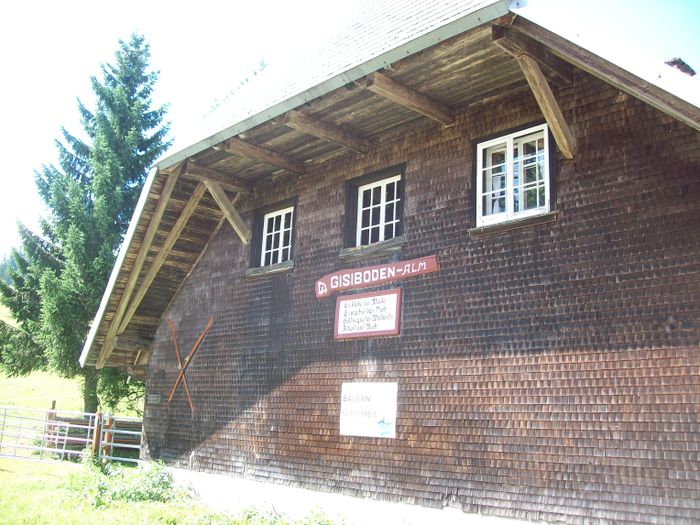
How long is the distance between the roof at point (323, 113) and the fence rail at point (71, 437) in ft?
5.60

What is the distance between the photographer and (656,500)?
6312mm

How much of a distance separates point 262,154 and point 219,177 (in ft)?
5.25

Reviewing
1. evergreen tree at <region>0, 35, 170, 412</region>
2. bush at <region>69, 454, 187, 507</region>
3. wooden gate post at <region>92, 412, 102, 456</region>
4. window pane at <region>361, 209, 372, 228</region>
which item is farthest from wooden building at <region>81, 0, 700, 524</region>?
evergreen tree at <region>0, 35, 170, 412</region>

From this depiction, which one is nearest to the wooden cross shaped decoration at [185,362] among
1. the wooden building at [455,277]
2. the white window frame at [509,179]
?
the wooden building at [455,277]

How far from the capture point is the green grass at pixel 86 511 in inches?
350

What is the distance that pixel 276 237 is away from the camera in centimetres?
1209

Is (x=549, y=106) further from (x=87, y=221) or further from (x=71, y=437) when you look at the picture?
(x=87, y=221)

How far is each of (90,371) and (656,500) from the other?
61.9 ft

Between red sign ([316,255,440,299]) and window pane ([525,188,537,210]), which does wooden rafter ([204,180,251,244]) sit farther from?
window pane ([525,188,537,210])

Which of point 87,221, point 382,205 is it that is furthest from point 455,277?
point 87,221

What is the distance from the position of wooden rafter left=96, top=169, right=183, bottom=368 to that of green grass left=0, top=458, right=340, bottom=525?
2918mm

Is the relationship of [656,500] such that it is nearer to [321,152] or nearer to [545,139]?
[545,139]

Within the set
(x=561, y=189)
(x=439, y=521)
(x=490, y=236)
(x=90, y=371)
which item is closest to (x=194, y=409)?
(x=439, y=521)

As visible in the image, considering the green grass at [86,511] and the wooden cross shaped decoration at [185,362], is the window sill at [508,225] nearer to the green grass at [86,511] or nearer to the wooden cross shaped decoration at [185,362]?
the green grass at [86,511]
